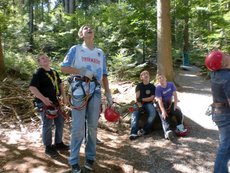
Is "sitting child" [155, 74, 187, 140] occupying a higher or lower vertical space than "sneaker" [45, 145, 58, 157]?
higher

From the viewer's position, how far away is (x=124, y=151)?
568 cm

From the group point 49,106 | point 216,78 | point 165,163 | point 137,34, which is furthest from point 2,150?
point 137,34

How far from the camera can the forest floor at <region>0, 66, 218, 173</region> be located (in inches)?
190

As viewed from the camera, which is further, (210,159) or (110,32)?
(110,32)

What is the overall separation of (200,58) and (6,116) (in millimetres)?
15661

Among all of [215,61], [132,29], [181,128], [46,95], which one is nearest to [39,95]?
[46,95]

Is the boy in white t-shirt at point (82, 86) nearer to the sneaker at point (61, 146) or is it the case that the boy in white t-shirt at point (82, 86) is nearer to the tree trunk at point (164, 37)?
the sneaker at point (61, 146)

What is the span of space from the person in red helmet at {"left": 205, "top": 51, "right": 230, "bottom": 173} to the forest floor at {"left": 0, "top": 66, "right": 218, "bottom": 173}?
2.35 feet

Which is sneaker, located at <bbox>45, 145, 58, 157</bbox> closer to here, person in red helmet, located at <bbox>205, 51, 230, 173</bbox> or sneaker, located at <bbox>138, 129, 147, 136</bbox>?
sneaker, located at <bbox>138, 129, 147, 136</bbox>

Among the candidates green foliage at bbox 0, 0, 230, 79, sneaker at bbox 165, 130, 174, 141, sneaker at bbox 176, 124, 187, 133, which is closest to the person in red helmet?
sneaker at bbox 165, 130, 174, 141

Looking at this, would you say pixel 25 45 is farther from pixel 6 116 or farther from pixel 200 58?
pixel 6 116

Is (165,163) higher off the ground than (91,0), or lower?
lower

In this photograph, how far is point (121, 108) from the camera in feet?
26.4

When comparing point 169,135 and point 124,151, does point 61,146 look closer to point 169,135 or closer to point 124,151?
point 124,151
